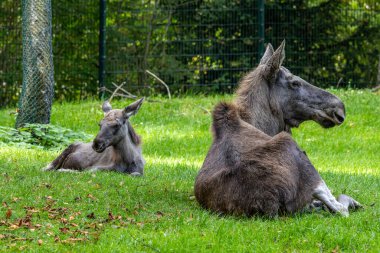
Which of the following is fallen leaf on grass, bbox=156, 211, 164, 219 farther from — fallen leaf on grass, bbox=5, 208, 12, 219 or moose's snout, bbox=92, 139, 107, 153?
moose's snout, bbox=92, 139, 107, 153

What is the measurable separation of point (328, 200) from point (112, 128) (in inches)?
153

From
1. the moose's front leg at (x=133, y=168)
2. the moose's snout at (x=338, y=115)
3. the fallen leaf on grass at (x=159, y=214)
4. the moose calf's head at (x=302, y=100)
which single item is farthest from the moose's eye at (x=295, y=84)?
the moose's front leg at (x=133, y=168)

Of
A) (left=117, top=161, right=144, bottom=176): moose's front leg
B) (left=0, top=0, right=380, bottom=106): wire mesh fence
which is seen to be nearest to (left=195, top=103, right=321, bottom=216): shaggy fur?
(left=117, top=161, right=144, bottom=176): moose's front leg

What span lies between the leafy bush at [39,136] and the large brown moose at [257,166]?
5.16m

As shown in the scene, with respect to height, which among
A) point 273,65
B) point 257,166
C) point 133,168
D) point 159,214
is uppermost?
point 273,65

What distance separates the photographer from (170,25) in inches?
826

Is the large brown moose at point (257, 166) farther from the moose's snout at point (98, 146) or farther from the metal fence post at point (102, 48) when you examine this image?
the metal fence post at point (102, 48)

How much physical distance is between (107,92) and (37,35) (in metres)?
5.21

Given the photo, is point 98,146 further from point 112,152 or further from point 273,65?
point 273,65

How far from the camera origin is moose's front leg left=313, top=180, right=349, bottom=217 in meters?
8.22

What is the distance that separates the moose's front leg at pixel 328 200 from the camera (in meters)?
8.22

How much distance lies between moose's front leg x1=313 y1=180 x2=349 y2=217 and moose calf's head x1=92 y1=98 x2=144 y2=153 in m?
3.74

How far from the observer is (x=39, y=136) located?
14.0 metres

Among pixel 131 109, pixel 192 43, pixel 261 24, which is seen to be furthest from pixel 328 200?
pixel 192 43
